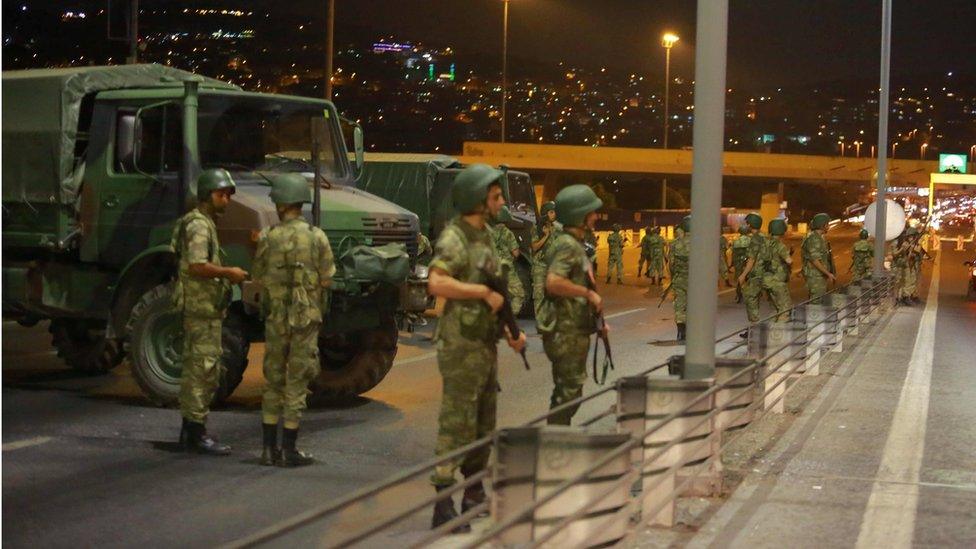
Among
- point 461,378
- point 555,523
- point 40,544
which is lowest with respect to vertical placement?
point 40,544

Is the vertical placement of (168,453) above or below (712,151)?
below

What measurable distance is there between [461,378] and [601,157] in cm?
7323

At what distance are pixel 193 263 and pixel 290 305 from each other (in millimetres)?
962

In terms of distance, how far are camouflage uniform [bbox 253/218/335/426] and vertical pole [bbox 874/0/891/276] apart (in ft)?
71.3

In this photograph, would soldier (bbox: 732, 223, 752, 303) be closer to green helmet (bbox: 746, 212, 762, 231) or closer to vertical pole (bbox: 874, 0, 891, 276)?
green helmet (bbox: 746, 212, 762, 231)

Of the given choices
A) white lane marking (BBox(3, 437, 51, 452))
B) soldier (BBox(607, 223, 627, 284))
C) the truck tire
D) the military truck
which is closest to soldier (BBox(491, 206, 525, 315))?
the military truck

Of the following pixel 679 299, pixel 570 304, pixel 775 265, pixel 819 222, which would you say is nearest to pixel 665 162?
pixel 819 222

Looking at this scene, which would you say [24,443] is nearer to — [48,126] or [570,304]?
[48,126]

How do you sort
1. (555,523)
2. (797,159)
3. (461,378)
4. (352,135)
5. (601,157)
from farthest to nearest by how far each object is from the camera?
(797,159), (601,157), (352,135), (461,378), (555,523)

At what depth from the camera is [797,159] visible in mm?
87938

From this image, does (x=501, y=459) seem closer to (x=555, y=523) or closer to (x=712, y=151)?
(x=555, y=523)

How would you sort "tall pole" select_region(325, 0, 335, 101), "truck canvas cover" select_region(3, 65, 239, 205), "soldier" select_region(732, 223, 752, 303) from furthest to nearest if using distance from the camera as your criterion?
"tall pole" select_region(325, 0, 335, 101) → "soldier" select_region(732, 223, 752, 303) → "truck canvas cover" select_region(3, 65, 239, 205)

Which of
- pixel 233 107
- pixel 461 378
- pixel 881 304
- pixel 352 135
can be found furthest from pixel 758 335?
pixel 881 304

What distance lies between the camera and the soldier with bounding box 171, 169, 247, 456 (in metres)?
9.92
